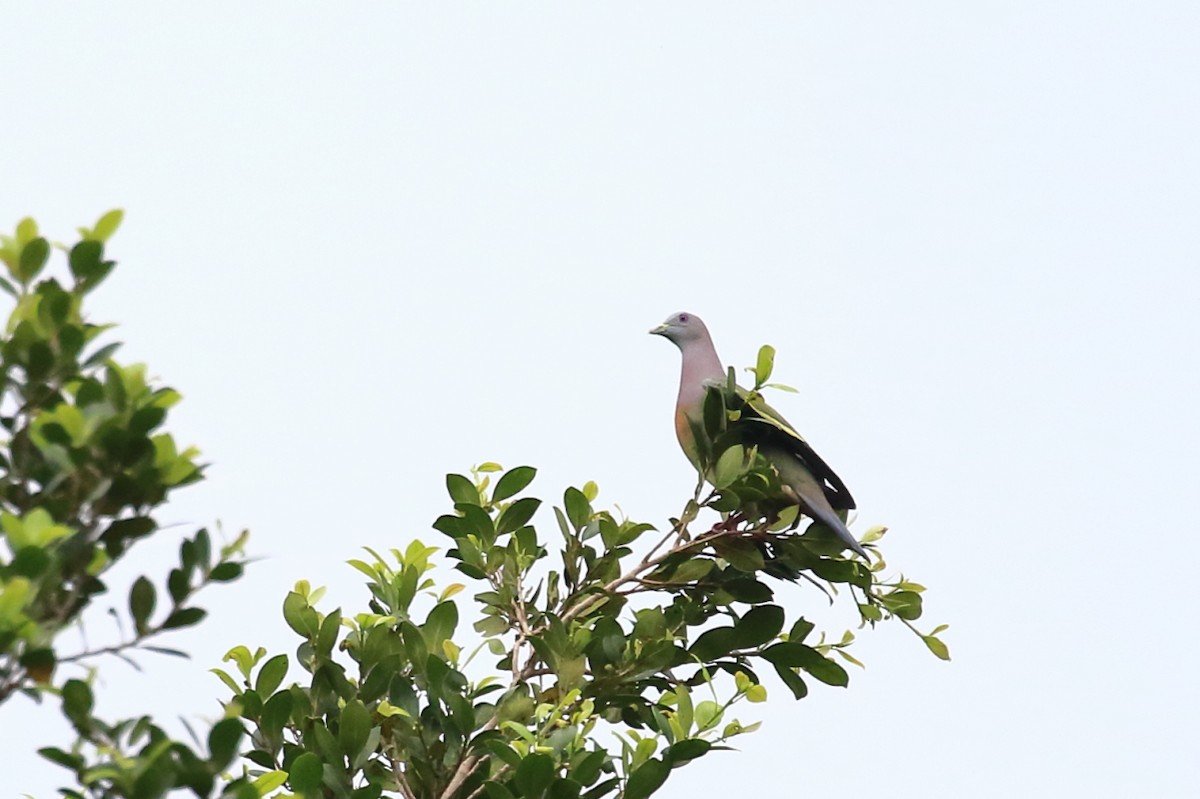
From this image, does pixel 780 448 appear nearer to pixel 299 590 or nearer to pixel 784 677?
pixel 784 677

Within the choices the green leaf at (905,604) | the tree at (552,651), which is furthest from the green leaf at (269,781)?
the green leaf at (905,604)

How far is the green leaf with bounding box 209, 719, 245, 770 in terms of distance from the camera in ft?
7.79

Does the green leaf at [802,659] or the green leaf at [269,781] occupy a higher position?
the green leaf at [802,659]

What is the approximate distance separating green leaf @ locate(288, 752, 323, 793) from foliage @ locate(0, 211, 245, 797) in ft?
2.39

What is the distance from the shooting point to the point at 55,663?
2270 millimetres

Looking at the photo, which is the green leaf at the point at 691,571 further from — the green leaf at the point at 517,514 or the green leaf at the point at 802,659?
the green leaf at the point at 517,514

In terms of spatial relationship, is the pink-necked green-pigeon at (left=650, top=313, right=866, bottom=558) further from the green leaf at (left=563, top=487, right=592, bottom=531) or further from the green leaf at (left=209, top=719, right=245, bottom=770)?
the green leaf at (left=209, top=719, right=245, bottom=770)

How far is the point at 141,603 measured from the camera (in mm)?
2436

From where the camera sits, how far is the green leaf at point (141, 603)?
2.43 metres

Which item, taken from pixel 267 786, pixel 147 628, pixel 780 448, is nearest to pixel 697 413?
pixel 780 448

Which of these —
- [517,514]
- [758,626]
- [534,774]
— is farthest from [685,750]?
[517,514]

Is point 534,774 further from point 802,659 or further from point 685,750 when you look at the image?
point 802,659

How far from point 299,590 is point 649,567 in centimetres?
90

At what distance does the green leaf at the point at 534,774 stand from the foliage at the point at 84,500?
3.06ft
